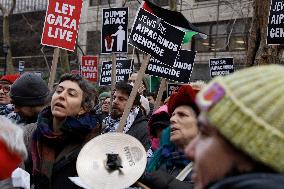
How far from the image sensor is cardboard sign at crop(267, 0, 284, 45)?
6891 millimetres

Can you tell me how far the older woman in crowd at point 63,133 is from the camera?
11.2 ft

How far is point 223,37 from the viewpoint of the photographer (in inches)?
1045

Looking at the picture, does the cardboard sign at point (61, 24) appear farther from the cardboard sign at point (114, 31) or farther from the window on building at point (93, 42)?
the window on building at point (93, 42)

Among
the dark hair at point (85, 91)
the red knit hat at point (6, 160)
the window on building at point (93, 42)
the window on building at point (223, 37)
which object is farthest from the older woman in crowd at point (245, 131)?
the window on building at point (93, 42)

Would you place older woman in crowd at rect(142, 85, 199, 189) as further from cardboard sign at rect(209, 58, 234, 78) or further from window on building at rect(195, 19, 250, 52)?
window on building at rect(195, 19, 250, 52)

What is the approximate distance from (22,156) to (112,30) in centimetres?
439

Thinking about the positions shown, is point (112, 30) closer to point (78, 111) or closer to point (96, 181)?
point (78, 111)

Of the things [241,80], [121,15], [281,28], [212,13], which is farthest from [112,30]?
[212,13]

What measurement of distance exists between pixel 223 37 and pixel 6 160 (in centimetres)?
2487

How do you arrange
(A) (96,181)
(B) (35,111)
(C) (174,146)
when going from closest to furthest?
(A) (96,181) < (C) (174,146) < (B) (35,111)

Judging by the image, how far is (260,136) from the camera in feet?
4.48

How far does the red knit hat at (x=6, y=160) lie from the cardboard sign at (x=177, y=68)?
17.8 ft

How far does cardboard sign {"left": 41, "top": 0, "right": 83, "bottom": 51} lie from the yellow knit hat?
5447 millimetres

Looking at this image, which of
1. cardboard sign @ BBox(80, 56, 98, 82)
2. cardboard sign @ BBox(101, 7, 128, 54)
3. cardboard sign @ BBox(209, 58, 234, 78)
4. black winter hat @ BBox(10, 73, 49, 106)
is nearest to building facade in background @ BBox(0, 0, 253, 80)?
cardboard sign @ BBox(80, 56, 98, 82)
